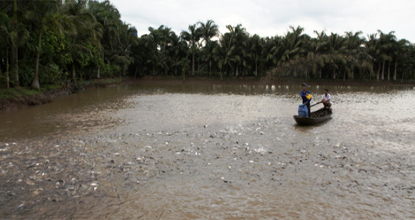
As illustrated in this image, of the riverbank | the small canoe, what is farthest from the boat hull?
the riverbank

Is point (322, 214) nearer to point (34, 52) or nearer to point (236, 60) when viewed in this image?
point (34, 52)

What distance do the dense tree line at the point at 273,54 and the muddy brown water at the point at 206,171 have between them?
45453 millimetres

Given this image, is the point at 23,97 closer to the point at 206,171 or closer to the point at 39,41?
the point at 39,41

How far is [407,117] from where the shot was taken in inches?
674

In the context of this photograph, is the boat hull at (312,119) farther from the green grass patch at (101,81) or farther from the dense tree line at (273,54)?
the dense tree line at (273,54)

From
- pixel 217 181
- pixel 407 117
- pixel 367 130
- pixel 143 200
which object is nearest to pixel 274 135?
pixel 367 130

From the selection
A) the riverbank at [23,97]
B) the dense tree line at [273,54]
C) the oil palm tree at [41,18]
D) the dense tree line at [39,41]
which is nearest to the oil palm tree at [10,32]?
the dense tree line at [39,41]

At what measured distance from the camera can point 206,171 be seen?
7.87 m

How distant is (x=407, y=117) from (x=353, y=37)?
4616cm

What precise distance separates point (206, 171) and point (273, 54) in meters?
54.5

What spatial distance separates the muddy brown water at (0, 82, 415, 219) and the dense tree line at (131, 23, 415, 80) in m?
45.5

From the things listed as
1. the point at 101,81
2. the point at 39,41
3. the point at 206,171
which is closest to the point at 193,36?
the point at 101,81

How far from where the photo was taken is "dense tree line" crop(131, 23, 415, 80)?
54969 mm

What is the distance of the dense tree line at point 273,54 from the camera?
5497cm
